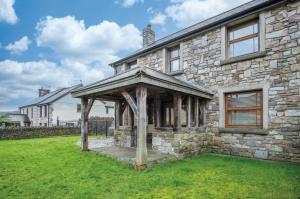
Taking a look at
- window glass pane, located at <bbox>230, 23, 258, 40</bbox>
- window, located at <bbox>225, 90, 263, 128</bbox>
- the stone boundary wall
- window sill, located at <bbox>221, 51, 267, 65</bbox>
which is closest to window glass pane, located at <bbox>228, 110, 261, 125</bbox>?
window, located at <bbox>225, 90, 263, 128</bbox>

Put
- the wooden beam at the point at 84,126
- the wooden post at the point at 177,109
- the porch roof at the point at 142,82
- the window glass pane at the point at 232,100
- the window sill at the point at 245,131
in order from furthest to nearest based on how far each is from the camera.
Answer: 1. the wooden beam at the point at 84,126
2. the window glass pane at the point at 232,100
3. the wooden post at the point at 177,109
4. the window sill at the point at 245,131
5. the porch roof at the point at 142,82

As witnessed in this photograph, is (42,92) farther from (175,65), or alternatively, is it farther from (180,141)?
(180,141)

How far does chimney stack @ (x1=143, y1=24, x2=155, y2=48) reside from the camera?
12.2 meters

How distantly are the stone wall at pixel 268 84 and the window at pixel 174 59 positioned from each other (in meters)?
1.60

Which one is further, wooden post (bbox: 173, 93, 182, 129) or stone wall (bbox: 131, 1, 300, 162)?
wooden post (bbox: 173, 93, 182, 129)

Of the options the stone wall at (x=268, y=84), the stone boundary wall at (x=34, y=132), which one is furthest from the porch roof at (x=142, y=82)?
the stone boundary wall at (x=34, y=132)

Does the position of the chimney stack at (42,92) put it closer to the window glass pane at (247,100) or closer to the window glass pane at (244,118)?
the window glass pane at (244,118)

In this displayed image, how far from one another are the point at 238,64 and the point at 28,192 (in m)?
7.11

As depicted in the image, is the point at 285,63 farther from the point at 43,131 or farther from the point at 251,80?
the point at 43,131

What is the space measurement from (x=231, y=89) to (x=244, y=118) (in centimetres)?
115

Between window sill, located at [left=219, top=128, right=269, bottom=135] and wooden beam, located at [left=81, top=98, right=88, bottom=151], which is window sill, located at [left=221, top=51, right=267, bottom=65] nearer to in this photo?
window sill, located at [left=219, top=128, right=269, bottom=135]

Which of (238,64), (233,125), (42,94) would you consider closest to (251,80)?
(238,64)

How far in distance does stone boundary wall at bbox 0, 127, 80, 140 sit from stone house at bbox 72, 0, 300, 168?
933 centimetres

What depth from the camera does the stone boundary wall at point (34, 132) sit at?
43.4 ft
